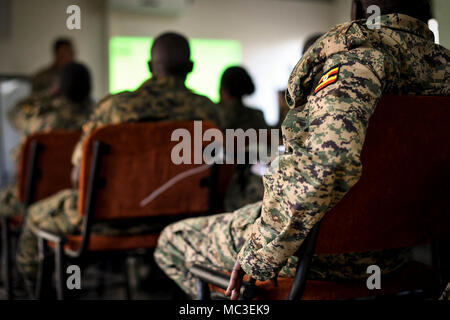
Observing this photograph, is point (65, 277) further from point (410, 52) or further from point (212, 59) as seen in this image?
point (212, 59)

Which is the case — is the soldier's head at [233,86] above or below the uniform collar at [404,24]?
above

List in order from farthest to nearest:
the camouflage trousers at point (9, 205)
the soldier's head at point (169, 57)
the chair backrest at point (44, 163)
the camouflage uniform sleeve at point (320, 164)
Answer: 1. the camouflage trousers at point (9, 205)
2. the chair backrest at point (44, 163)
3. the soldier's head at point (169, 57)
4. the camouflage uniform sleeve at point (320, 164)

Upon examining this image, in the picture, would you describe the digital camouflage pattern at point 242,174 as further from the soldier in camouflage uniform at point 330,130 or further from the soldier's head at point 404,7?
the soldier's head at point 404,7

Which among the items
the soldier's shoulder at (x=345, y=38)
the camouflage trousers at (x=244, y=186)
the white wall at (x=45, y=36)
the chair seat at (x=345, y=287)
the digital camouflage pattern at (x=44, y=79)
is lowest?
the chair seat at (x=345, y=287)

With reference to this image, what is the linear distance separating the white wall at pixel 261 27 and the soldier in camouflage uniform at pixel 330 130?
6.15 metres

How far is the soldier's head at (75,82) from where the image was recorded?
111 inches

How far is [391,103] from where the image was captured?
93 cm

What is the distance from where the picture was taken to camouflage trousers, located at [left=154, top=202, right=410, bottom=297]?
1124 mm

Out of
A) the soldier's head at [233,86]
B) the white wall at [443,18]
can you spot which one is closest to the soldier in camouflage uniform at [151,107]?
the soldier's head at [233,86]

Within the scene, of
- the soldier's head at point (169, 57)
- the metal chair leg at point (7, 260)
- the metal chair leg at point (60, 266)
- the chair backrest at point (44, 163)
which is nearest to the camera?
the metal chair leg at point (60, 266)

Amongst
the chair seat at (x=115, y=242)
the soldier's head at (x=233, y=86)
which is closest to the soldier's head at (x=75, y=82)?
the soldier's head at (x=233, y=86)

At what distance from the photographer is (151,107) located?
187cm

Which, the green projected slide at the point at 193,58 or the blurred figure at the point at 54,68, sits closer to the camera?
the blurred figure at the point at 54,68

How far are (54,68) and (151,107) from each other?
3.89 meters
